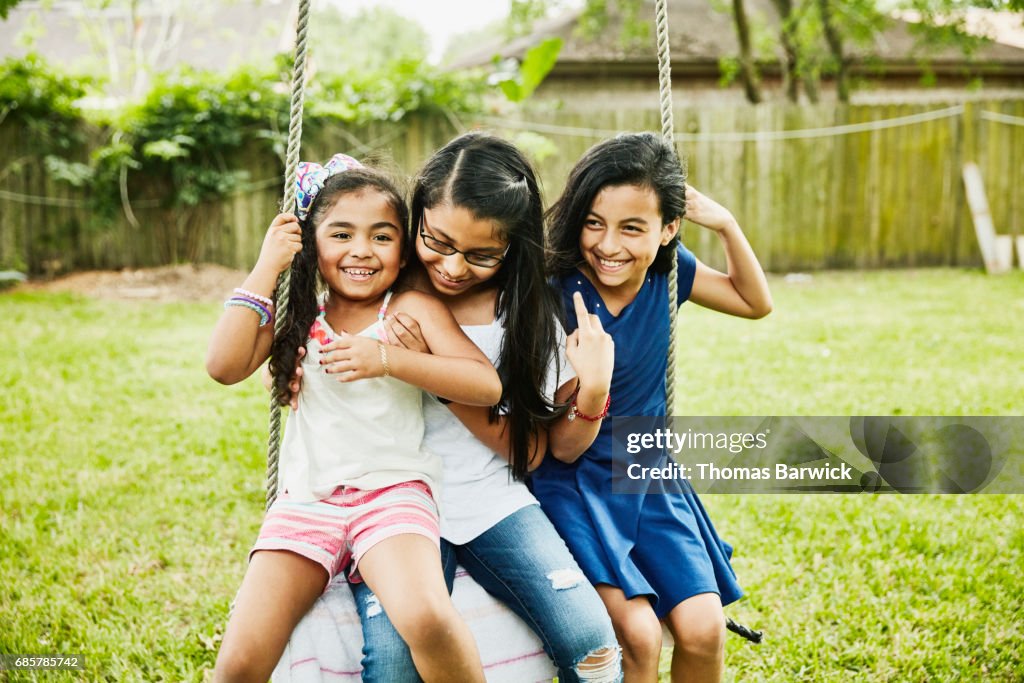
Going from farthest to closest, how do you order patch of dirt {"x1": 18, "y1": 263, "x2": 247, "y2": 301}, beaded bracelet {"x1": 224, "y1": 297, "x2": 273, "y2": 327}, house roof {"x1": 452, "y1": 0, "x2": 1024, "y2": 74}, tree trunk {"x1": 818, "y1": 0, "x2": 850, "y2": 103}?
house roof {"x1": 452, "y1": 0, "x2": 1024, "y2": 74}, tree trunk {"x1": 818, "y1": 0, "x2": 850, "y2": 103}, patch of dirt {"x1": 18, "y1": 263, "x2": 247, "y2": 301}, beaded bracelet {"x1": 224, "y1": 297, "x2": 273, "y2": 327}

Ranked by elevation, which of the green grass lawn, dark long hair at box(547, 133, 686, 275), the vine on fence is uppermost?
the vine on fence

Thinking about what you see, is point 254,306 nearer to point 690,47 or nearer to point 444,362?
point 444,362

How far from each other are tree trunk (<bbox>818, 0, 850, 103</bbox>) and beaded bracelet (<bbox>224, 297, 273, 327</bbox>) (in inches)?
430

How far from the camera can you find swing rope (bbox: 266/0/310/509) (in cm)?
192

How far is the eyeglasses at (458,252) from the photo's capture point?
1985mm

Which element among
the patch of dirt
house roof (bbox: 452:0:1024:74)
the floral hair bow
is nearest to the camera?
the floral hair bow

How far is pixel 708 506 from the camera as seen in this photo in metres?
3.73

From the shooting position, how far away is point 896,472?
4027 mm

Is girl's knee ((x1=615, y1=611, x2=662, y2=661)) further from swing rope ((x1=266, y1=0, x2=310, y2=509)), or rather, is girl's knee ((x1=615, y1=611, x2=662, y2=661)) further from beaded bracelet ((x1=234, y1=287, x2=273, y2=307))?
beaded bracelet ((x1=234, y1=287, x2=273, y2=307))

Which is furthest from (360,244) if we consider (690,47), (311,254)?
(690,47)

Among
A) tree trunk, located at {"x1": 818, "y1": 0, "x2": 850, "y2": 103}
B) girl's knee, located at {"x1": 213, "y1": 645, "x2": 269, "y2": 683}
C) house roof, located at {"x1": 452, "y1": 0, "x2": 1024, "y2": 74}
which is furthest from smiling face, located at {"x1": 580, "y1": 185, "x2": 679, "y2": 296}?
house roof, located at {"x1": 452, "y1": 0, "x2": 1024, "y2": 74}

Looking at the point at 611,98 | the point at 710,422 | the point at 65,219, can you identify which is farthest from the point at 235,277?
the point at 611,98

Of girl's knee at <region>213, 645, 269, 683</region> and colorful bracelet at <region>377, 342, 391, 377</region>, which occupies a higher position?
colorful bracelet at <region>377, 342, 391, 377</region>

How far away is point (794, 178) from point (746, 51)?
2412 millimetres
